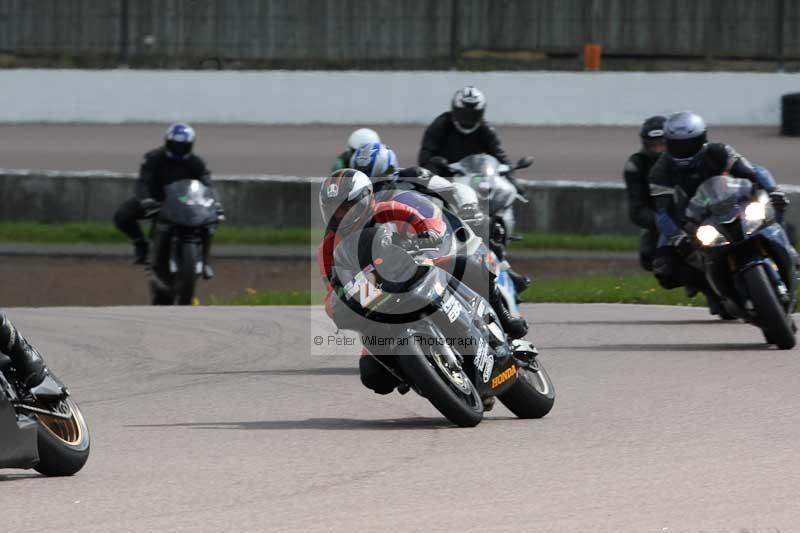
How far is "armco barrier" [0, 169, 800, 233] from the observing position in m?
21.4

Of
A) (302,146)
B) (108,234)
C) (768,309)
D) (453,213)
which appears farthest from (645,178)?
(302,146)

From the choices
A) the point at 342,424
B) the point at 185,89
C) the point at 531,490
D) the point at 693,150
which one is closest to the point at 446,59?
the point at 185,89

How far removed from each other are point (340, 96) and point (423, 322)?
20797 millimetres

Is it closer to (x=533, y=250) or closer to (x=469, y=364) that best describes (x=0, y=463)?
(x=469, y=364)

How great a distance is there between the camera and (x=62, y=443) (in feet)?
21.3

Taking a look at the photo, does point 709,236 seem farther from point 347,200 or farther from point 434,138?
point 347,200

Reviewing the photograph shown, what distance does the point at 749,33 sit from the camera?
28344 mm

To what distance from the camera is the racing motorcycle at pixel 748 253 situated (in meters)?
10.6

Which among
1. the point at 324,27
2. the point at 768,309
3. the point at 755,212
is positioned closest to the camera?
the point at 768,309

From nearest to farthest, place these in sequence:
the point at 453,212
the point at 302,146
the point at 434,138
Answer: the point at 453,212
the point at 434,138
the point at 302,146

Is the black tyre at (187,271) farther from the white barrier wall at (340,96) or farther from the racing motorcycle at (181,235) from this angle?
the white barrier wall at (340,96)

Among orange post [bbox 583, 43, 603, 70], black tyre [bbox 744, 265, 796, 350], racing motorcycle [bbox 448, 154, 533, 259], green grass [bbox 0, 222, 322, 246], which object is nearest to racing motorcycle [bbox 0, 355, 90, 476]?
racing motorcycle [bbox 448, 154, 533, 259]

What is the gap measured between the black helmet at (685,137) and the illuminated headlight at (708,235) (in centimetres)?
79

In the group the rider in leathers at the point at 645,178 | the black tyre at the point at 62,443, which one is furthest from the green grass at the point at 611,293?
the black tyre at the point at 62,443
